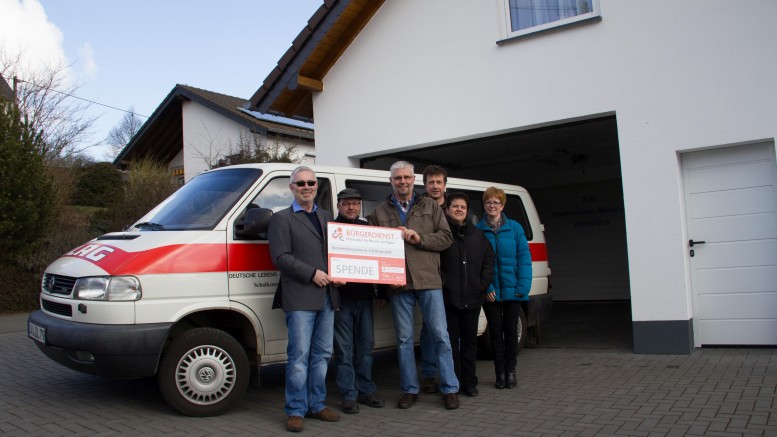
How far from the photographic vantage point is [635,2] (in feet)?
25.1

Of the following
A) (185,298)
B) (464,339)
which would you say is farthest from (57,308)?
(464,339)

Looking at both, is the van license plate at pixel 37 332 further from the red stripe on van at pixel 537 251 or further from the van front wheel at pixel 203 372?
the red stripe on van at pixel 537 251

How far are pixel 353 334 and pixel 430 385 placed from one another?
1031 mm

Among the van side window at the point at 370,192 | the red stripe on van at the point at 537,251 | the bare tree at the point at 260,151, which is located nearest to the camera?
the van side window at the point at 370,192

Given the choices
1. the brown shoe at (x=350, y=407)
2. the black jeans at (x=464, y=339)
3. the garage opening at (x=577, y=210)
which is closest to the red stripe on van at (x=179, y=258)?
the brown shoe at (x=350, y=407)

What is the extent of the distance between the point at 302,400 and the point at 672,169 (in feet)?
16.6

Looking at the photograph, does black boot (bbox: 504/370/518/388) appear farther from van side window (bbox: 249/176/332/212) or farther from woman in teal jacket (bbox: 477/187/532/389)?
van side window (bbox: 249/176/332/212)

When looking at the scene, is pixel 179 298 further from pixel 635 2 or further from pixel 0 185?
pixel 0 185

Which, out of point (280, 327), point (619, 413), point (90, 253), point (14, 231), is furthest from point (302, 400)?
point (14, 231)

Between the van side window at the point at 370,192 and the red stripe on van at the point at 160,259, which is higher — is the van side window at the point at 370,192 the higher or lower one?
the higher one

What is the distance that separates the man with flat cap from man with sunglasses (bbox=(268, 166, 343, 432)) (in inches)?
9.6

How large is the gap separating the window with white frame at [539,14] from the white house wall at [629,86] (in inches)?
5.9

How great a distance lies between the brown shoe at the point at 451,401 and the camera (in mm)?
5471

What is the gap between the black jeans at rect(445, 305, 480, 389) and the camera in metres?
5.82
